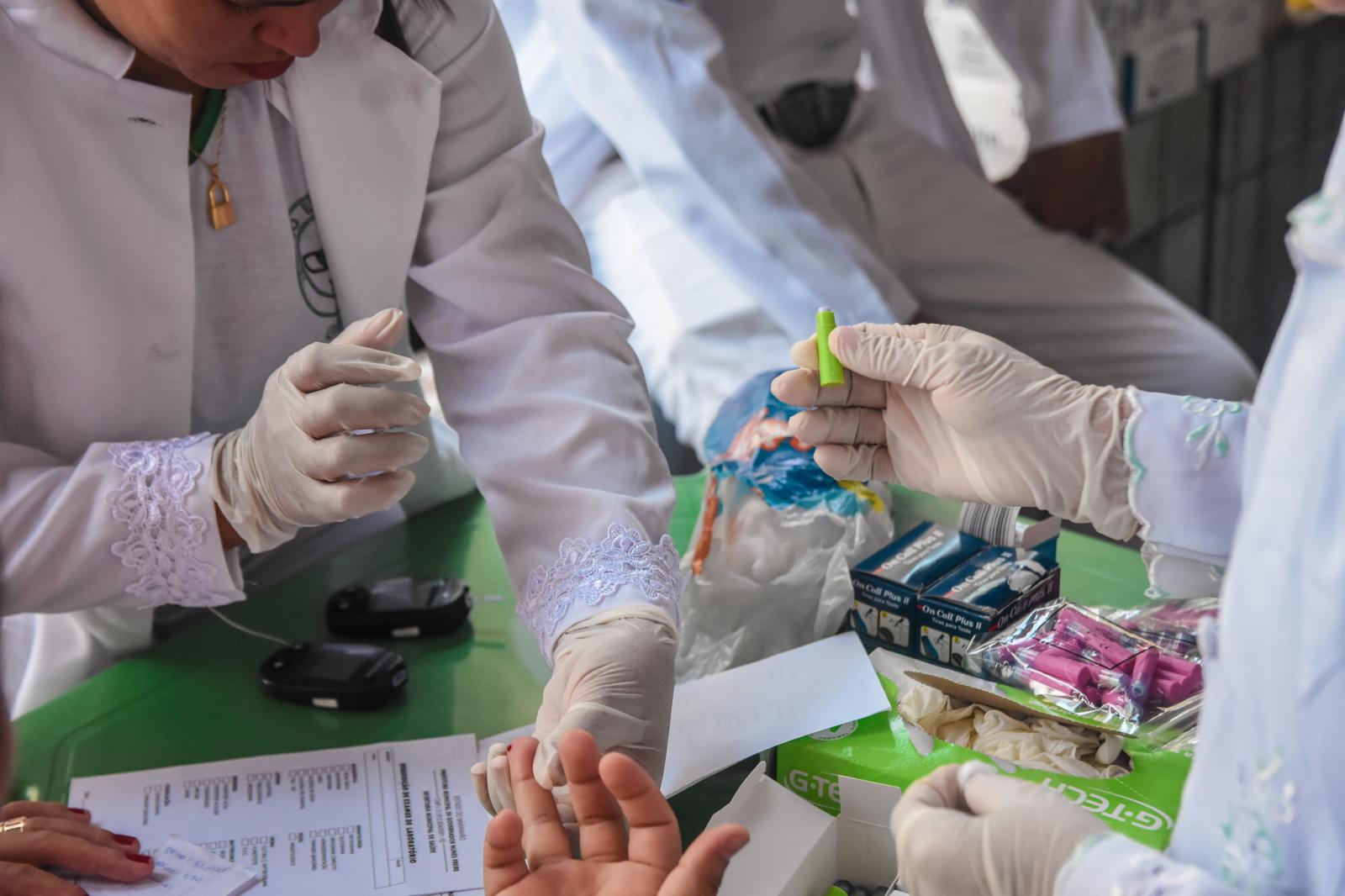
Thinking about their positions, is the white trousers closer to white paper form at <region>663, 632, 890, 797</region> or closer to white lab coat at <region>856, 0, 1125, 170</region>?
white lab coat at <region>856, 0, 1125, 170</region>

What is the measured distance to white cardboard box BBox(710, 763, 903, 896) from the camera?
868 mm

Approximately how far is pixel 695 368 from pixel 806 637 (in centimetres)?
84

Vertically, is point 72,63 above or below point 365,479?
above

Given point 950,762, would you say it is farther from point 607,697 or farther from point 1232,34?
point 1232,34

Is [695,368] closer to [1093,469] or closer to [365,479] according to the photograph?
[365,479]

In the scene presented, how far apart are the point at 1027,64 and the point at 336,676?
6.45 ft

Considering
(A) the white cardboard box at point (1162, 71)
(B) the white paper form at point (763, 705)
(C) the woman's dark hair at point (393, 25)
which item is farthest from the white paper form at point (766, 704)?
(A) the white cardboard box at point (1162, 71)

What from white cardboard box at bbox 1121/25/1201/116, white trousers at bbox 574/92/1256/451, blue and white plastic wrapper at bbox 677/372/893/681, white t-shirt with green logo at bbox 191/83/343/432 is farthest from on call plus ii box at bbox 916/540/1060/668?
white cardboard box at bbox 1121/25/1201/116

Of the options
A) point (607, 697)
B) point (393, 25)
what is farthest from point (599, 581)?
point (393, 25)

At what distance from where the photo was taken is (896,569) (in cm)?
115

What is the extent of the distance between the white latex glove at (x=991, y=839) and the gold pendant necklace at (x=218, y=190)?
2.94 ft

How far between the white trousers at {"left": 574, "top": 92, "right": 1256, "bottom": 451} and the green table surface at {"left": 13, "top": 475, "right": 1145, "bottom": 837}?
0.88 metres

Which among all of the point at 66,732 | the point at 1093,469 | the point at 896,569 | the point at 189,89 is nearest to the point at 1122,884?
the point at 1093,469

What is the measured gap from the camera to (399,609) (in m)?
1.26
